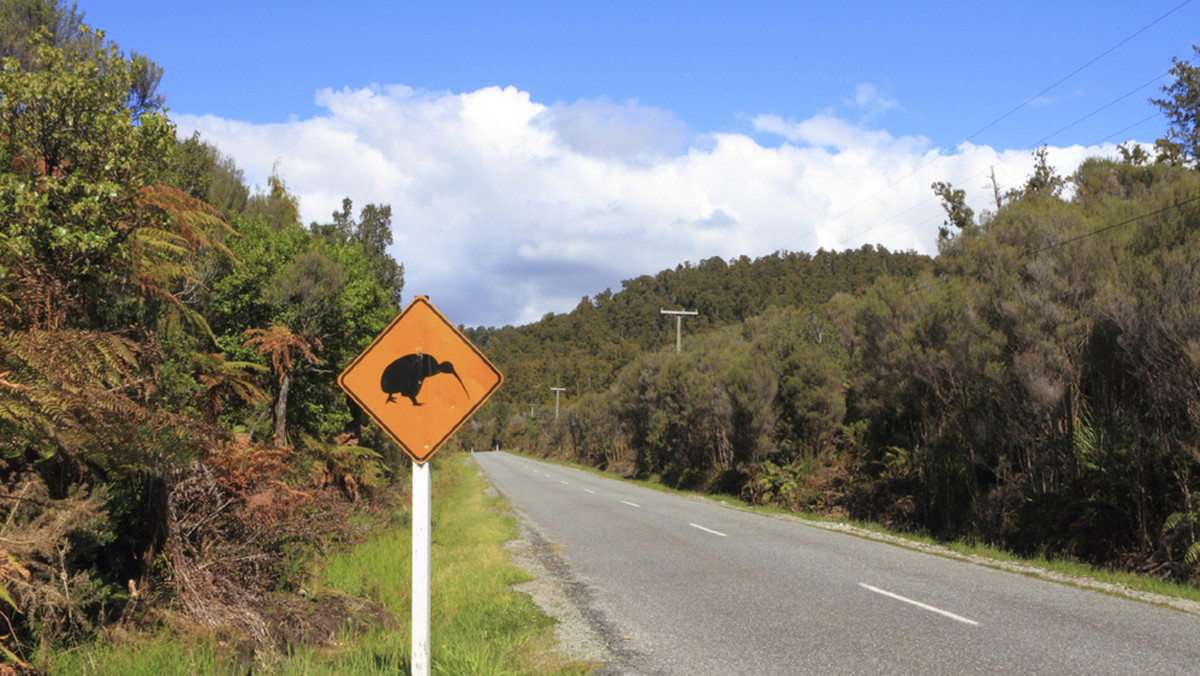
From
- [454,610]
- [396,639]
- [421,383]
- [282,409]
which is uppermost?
[421,383]

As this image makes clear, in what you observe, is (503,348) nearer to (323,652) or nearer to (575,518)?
(575,518)

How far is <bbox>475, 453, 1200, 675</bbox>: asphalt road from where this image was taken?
5875mm

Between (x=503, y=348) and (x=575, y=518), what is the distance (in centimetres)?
12444

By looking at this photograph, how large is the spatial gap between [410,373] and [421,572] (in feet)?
3.70

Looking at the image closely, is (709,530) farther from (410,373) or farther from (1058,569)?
(410,373)

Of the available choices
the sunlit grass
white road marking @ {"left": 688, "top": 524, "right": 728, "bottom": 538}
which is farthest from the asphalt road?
white road marking @ {"left": 688, "top": 524, "right": 728, "bottom": 538}

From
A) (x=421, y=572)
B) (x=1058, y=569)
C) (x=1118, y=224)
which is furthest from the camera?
(x=1118, y=224)

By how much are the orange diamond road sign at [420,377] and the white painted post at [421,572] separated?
0.72ft

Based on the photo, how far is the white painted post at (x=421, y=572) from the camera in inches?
161

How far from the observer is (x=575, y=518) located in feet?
59.1

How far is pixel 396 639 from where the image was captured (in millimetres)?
6250

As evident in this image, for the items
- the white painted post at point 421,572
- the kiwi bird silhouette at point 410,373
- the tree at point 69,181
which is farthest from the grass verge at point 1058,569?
the tree at point 69,181

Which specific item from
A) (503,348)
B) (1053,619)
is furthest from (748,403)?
(503,348)

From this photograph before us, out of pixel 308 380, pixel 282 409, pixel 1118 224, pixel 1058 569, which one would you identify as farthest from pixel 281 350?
pixel 1118 224
